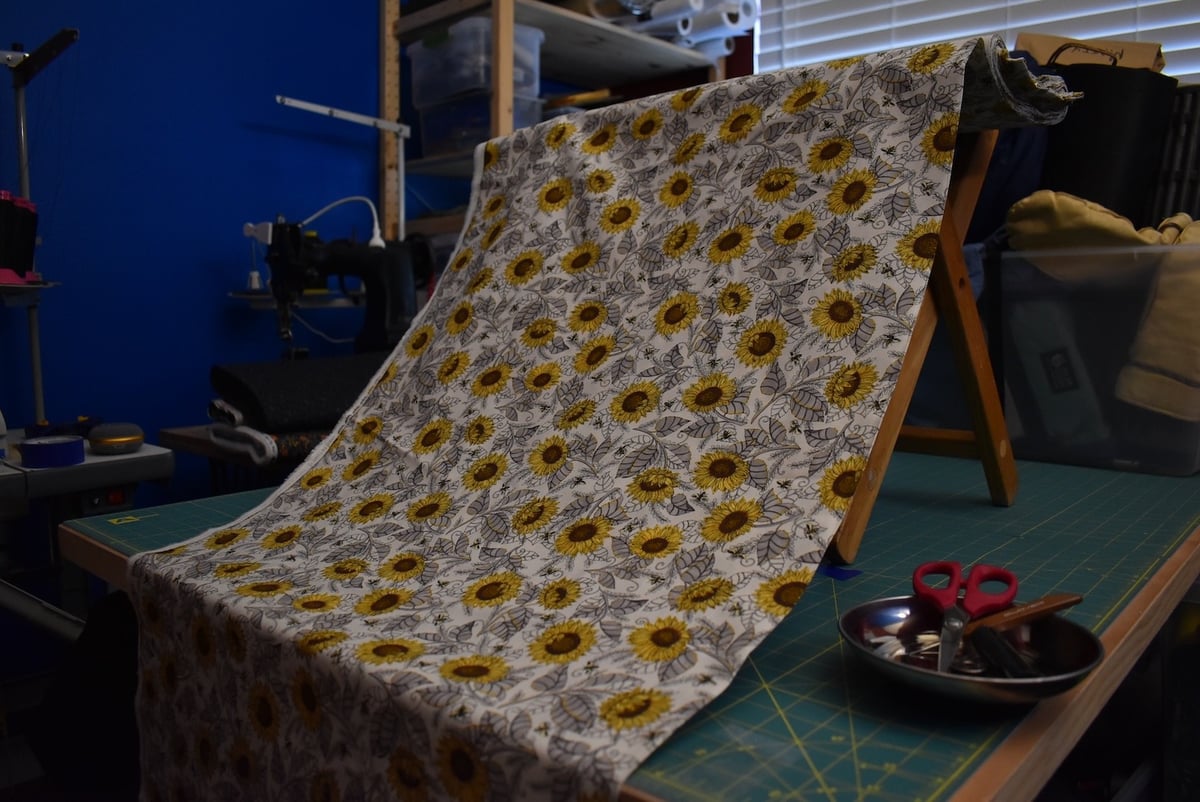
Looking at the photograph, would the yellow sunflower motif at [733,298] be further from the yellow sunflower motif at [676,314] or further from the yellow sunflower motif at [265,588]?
the yellow sunflower motif at [265,588]

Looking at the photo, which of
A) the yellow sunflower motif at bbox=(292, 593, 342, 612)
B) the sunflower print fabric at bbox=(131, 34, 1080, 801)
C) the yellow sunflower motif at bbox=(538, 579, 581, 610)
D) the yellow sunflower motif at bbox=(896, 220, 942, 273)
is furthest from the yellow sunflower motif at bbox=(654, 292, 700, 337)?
the yellow sunflower motif at bbox=(292, 593, 342, 612)

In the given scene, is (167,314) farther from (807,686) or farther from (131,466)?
(807,686)

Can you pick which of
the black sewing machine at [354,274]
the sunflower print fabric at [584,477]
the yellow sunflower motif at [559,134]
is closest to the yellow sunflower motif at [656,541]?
the sunflower print fabric at [584,477]

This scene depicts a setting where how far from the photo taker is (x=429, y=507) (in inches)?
33.7

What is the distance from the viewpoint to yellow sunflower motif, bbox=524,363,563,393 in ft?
3.04

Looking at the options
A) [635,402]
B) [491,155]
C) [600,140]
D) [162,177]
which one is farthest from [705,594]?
[162,177]

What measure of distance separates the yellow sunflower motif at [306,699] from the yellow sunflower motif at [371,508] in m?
0.27

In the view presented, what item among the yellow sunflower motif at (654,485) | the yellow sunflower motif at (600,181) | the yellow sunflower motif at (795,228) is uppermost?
the yellow sunflower motif at (600,181)

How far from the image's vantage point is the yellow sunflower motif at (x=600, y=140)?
3.61ft

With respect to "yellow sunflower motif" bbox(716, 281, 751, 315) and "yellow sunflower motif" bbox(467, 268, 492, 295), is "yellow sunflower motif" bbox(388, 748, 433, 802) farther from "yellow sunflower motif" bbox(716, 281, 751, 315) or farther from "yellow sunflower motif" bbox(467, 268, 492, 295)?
"yellow sunflower motif" bbox(467, 268, 492, 295)

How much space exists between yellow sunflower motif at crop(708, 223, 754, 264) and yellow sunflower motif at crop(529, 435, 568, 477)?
0.84ft

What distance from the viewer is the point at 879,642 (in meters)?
0.59

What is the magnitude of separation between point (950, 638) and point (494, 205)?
0.86 m

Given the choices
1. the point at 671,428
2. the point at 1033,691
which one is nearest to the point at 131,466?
the point at 671,428
